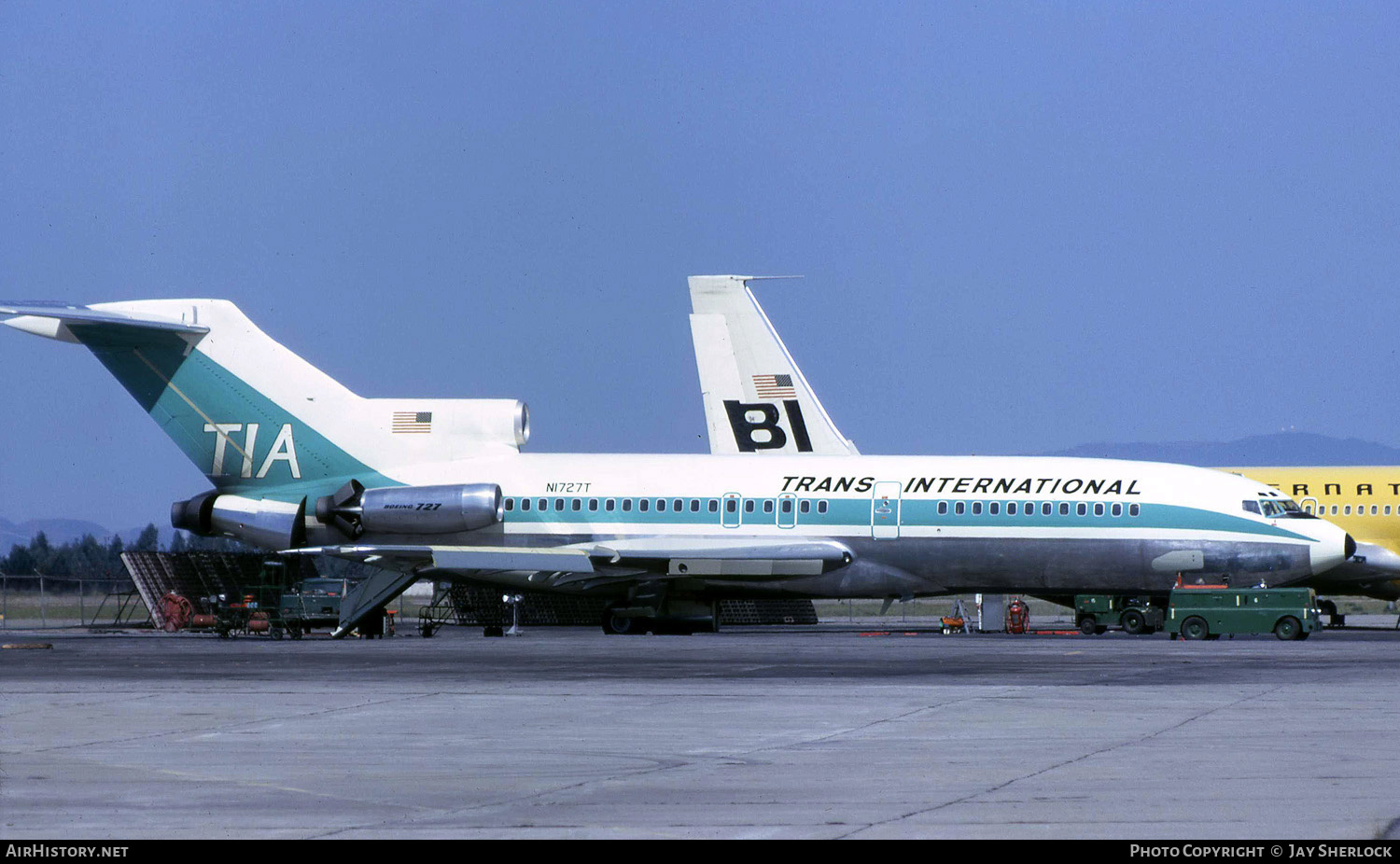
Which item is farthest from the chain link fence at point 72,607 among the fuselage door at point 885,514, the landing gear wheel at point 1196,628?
the landing gear wheel at point 1196,628

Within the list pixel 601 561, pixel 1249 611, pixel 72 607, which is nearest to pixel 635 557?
pixel 601 561

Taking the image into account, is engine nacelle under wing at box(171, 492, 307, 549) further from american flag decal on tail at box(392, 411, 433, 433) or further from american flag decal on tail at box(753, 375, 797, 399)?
american flag decal on tail at box(753, 375, 797, 399)

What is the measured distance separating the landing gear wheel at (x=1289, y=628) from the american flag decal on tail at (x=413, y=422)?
70.6 feet

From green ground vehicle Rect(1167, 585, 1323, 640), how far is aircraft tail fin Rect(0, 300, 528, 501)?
754 inches

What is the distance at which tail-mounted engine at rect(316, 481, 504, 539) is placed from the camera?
42906mm

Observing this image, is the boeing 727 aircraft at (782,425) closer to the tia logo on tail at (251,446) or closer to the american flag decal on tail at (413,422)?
the american flag decal on tail at (413,422)

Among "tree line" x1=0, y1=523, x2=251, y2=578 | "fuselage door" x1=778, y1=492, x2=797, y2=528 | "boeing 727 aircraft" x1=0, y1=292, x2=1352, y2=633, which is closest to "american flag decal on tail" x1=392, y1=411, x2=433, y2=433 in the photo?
"boeing 727 aircraft" x1=0, y1=292, x2=1352, y2=633

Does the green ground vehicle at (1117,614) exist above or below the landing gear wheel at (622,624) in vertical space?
above

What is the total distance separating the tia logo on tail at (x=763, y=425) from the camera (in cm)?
5284

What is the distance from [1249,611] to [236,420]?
2531cm

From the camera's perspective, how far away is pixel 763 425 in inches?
2095

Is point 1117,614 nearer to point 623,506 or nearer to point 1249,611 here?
point 1249,611

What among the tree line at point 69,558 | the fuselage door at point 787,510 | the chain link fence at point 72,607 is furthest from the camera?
the tree line at point 69,558
